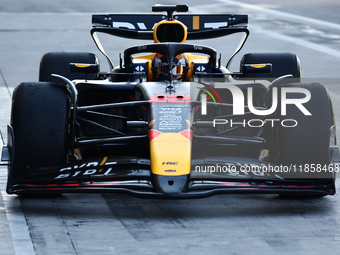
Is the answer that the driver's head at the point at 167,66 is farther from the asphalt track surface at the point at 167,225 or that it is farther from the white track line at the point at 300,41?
the white track line at the point at 300,41

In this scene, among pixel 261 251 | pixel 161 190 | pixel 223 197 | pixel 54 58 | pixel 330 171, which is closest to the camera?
pixel 261 251

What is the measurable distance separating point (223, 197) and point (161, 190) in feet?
3.55

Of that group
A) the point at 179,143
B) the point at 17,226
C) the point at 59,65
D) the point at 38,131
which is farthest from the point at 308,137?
the point at 59,65

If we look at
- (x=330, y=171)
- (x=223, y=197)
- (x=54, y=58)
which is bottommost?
(x=223, y=197)

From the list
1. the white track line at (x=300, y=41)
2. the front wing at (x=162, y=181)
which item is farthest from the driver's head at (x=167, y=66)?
the white track line at (x=300, y=41)

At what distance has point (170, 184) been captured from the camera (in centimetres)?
510

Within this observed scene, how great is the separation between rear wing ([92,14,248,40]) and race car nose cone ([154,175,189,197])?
12.7 feet

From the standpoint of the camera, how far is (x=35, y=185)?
5.33 meters

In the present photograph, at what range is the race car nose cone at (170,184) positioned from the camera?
16.6 feet

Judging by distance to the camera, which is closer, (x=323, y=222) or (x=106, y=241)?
(x=106, y=241)

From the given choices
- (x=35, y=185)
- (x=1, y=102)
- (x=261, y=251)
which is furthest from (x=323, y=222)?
(x=1, y=102)

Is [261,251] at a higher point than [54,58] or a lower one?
lower

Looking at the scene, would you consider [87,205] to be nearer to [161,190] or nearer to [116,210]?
[116,210]

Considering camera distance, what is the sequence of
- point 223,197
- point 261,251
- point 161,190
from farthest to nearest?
point 223,197 → point 161,190 → point 261,251
